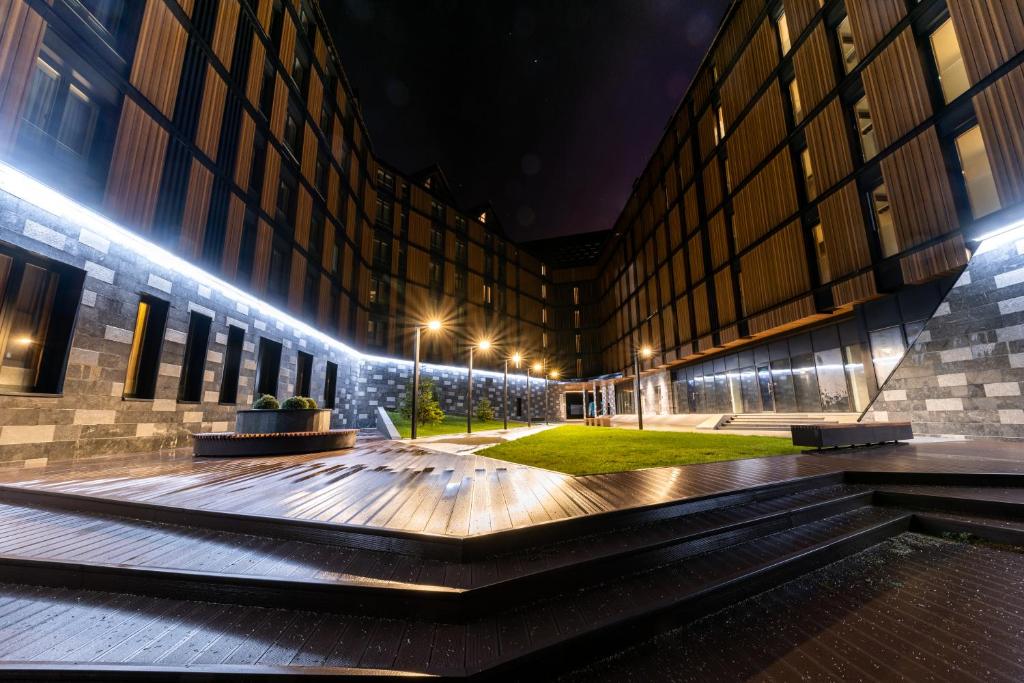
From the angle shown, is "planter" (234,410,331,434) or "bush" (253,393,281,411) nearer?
"planter" (234,410,331,434)

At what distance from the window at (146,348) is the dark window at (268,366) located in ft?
13.6

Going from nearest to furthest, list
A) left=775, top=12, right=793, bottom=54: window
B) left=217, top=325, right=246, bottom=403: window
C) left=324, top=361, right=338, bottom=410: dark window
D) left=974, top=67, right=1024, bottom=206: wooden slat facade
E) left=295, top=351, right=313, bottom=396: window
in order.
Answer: left=974, top=67, right=1024, bottom=206: wooden slat facade
left=217, top=325, right=246, bottom=403: window
left=295, top=351, right=313, bottom=396: window
left=775, top=12, right=793, bottom=54: window
left=324, top=361, right=338, bottom=410: dark window

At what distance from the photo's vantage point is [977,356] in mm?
9523

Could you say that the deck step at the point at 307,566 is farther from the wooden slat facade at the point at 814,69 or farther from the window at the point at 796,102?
the window at the point at 796,102

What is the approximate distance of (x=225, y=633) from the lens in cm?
211

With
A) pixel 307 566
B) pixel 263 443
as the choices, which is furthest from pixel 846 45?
pixel 263 443

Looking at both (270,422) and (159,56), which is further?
(270,422)

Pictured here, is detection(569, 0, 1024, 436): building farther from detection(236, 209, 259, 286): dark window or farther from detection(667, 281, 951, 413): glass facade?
detection(236, 209, 259, 286): dark window

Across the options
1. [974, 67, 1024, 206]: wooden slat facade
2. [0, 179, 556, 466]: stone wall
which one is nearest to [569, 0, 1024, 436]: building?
[974, 67, 1024, 206]: wooden slat facade

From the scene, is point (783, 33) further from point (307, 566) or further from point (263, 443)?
point (263, 443)

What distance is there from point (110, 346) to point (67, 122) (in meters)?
4.47

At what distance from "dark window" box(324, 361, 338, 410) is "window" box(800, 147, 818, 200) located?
2335 centimetres

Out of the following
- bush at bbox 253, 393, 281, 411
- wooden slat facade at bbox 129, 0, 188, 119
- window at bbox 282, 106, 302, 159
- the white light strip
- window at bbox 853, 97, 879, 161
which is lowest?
bush at bbox 253, 393, 281, 411

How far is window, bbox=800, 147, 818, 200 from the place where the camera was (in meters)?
15.3
